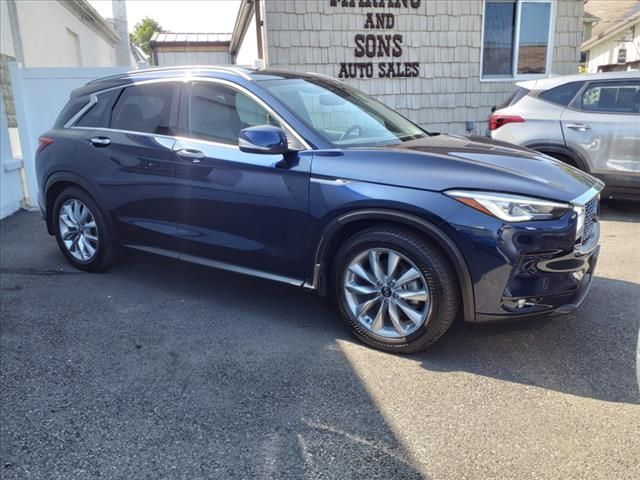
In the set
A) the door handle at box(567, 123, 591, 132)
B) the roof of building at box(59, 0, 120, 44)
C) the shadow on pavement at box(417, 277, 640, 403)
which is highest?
the roof of building at box(59, 0, 120, 44)

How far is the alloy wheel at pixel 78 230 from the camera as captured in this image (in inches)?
190

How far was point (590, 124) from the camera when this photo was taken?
647 centimetres

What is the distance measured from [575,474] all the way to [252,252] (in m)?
2.33

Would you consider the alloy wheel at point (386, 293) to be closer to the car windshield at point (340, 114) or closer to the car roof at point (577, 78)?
the car windshield at point (340, 114)

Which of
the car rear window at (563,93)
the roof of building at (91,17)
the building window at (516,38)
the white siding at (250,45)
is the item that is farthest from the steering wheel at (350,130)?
the roof of building at (91,17)

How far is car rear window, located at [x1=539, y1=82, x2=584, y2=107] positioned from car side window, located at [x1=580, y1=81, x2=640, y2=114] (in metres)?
0.12

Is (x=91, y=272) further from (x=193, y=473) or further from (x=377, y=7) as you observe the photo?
(x=377, y=7)

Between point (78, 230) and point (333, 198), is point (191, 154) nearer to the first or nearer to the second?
point (333, 198)

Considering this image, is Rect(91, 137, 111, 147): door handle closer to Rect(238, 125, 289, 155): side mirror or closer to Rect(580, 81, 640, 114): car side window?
Rect(238, 125, 289, 155): side mirror

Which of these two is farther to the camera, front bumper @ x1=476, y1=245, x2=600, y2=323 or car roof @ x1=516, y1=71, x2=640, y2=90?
car roof @ x1=516, y1=71, x2=640, y2=90

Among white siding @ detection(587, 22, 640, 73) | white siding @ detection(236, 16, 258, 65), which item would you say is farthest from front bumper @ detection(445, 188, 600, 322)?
white siding @ detection(587, 22, 640, 73)

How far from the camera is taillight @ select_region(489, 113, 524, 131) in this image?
684cm

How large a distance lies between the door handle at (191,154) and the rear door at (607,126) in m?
4.70

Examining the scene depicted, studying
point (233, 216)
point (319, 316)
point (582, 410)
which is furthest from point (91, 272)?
point (582, 410)
